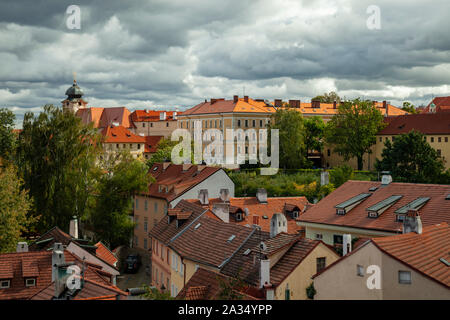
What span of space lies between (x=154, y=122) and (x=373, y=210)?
352 ft

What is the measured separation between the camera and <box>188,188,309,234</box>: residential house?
3934cm

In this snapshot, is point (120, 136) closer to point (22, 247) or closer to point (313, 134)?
point (313, 134)

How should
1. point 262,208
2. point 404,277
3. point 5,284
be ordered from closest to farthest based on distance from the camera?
point 404,277 → point 5,284 → point 262,208

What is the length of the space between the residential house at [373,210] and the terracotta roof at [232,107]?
63.8 m

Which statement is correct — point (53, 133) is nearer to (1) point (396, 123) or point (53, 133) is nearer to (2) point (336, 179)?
(2) point (336, 179)

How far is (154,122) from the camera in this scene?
13650 centimetres

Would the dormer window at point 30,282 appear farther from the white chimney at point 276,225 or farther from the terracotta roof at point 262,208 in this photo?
the terracotta roof at point 262,208

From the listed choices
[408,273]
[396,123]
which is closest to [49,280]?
[408,273]

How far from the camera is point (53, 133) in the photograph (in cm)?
4644

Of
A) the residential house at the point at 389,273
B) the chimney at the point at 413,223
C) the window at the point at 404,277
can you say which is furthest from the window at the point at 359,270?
the chimney at the point at 413,223

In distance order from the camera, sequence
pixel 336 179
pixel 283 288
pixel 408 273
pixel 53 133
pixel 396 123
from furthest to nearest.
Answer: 1. pixel 396 123
2. pixel 336 179
3. pixel 53 133
4. pixel 283 288
5. pixel 408 273

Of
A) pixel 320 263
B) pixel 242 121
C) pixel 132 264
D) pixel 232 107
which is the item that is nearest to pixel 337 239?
pixel 320 263
